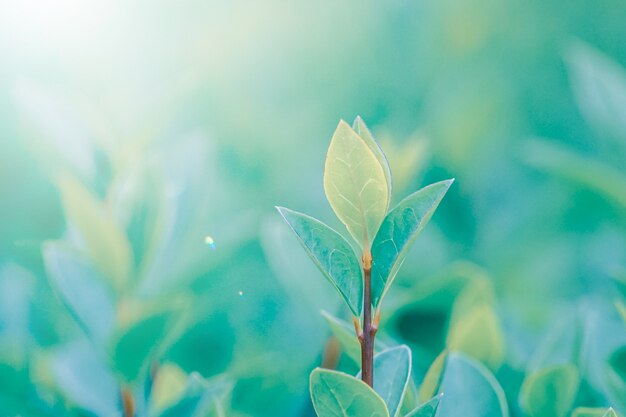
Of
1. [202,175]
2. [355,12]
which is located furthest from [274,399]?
[355,12]

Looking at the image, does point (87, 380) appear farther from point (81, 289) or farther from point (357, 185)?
point (357, 185)

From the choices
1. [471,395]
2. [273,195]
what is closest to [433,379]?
[471,395]

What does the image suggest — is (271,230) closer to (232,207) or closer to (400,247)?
(232,207)

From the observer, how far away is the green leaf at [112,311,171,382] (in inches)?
24.1

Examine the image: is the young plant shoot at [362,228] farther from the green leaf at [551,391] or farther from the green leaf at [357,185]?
the green leaf at [551,391]

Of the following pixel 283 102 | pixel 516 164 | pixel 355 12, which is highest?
pixel 355 12

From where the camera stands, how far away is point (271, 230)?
824 mm

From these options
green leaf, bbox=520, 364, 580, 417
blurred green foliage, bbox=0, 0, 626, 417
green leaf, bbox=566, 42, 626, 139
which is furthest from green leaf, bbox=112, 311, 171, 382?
green leaf, bbox=566, 42, 626, 139

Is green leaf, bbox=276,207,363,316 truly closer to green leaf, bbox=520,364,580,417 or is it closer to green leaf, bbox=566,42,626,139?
green leaf, bbox=520,364,580,417

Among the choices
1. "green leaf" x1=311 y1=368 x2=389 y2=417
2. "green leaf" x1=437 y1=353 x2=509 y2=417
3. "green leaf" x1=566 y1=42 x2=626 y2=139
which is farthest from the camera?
"green leaf" x1=566 y1=42 x2=626 y2=139

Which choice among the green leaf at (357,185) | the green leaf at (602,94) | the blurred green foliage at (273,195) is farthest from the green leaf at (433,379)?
the green leaf at (602,94)

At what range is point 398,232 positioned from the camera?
475 millimetres

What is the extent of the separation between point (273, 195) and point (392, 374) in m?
0.55

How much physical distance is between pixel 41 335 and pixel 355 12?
3.09ft
